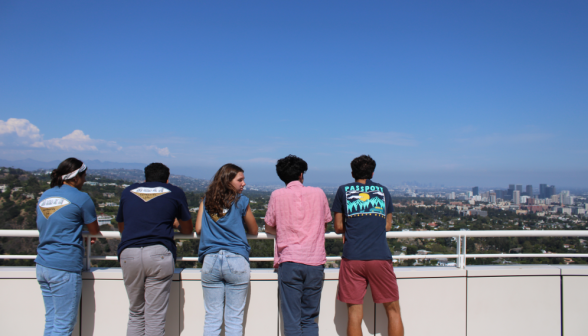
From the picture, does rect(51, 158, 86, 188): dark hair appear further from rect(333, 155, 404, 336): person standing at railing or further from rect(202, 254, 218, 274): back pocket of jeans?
rect(333, 155, 404, 336): person standing at railing

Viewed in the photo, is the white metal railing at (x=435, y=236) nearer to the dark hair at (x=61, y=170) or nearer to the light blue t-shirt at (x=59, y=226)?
the light blue t-shirt at (x=59, y=226)

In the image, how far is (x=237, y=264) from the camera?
252 centimetres

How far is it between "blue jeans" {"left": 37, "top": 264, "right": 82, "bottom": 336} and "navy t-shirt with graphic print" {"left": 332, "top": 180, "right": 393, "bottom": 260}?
2422 millimetres

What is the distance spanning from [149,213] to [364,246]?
185cm

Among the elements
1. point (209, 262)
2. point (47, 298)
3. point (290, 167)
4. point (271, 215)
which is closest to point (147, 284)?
point (209, 262)

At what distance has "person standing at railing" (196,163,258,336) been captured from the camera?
252 cm

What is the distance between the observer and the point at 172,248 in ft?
8.73

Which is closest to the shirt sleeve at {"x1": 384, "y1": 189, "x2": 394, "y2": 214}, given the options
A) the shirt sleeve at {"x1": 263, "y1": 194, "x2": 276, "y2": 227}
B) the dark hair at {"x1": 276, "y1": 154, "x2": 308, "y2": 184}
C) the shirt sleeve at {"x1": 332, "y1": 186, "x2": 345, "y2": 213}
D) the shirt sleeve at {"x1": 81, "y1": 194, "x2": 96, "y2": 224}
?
the shirt sleeve at {"x1": 332, "y1": 186, "x2": 345, "y2": 213}

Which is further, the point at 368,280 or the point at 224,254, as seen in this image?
the point at 368,280

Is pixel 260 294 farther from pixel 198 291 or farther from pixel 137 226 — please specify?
pixel 137 226

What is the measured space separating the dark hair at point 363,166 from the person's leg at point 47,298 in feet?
9.25

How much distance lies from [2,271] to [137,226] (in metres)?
1.77

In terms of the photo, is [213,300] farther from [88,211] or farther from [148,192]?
[88,211]

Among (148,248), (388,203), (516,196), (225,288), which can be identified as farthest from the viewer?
(516,196)
